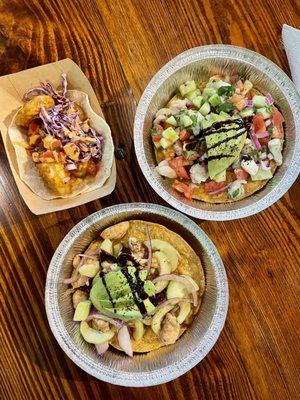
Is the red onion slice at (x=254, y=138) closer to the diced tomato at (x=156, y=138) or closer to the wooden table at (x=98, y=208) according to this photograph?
the wooden table at (x=98, y=208)

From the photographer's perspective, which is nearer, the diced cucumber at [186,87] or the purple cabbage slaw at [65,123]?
the purple cabbage slaw at [65,123]

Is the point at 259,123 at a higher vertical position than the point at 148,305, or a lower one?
higher

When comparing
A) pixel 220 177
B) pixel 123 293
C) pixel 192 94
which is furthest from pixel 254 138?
pixel 123 293

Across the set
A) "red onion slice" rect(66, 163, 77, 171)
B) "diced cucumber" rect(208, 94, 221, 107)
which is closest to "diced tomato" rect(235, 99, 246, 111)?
"diced cucumber" rect(208, 94, 221, 107)

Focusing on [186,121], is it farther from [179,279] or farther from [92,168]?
[179,279]

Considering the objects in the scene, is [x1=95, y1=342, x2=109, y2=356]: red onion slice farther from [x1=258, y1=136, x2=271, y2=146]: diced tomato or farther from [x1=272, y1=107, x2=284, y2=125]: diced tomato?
[x1=272, y1=107, x2=284, y2=125]: diced tomato

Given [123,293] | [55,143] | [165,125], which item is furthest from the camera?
[165,125]

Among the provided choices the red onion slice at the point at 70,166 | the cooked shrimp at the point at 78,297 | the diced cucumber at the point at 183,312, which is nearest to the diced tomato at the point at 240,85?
the red onion slice at the point at 70,166
